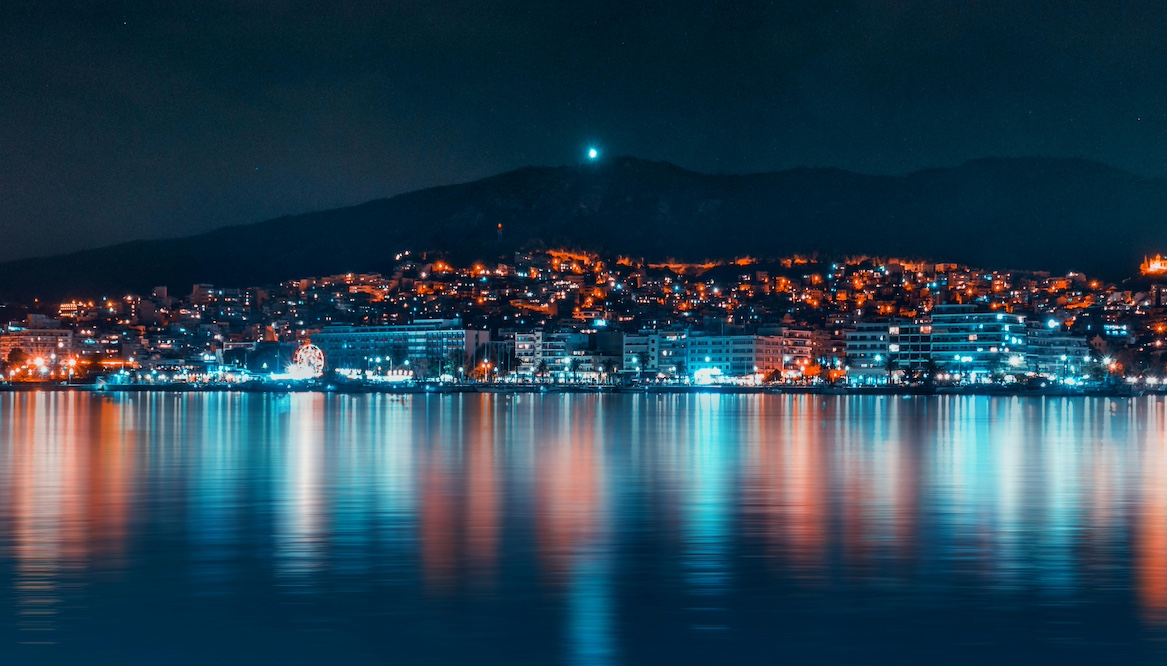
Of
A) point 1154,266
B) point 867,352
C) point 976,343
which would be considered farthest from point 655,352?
point 1154,266

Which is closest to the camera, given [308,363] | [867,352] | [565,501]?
[565,501]

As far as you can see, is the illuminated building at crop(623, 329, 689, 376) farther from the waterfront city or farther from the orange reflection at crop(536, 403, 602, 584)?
the orange reflection at crop(536, 403, 602, 584)

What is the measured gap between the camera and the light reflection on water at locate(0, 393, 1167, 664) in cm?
740

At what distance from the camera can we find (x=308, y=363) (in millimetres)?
111500

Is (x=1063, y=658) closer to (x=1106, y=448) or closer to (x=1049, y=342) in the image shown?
(x=1106, y=448)

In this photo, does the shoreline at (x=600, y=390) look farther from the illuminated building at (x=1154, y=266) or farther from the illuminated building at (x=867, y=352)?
the illuminated building at (x=1154, y=266)

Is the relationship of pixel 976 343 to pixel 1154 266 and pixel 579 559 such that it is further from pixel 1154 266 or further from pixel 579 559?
pixel 579 559

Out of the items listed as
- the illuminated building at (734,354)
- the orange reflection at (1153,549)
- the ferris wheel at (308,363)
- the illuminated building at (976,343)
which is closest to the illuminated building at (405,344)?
the ferris wheel at (308,363)

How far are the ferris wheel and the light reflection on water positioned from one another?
89.2 m

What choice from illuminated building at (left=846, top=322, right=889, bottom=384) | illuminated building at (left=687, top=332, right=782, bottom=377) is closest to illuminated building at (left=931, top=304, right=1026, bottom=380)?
illuminated building at (left=846, top=322, right=889, bottom=384)

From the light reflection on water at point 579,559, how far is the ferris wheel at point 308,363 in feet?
293

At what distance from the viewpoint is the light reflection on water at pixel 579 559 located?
7.40m

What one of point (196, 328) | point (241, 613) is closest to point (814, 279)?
point (196, 328)

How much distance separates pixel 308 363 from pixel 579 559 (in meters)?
104
